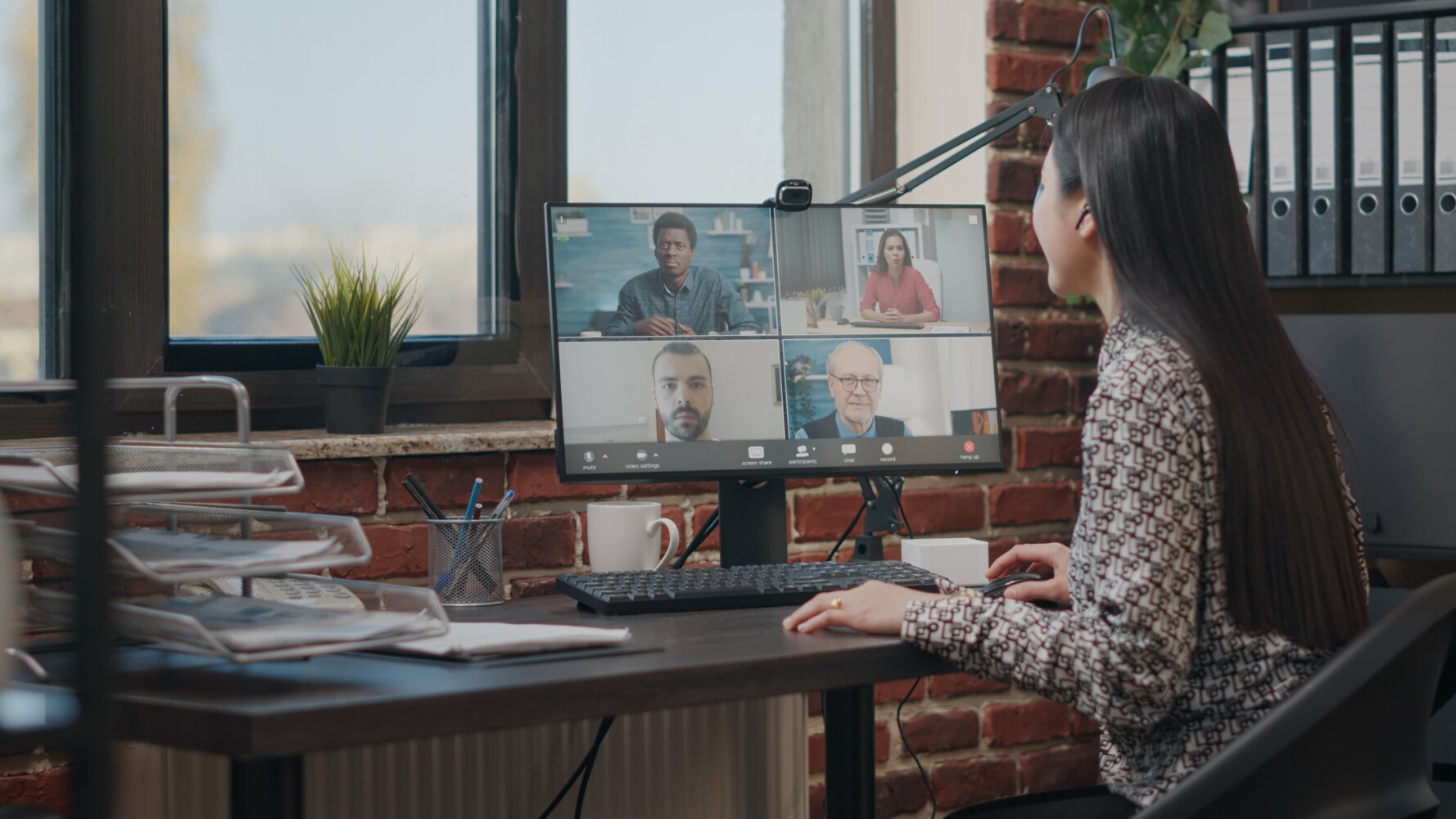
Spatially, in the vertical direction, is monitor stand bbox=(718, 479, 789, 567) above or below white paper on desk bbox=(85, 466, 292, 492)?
below

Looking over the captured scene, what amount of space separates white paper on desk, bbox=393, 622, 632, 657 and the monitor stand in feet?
1.52

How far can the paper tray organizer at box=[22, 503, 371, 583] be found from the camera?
86cm

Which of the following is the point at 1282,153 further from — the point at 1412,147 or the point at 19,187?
the point at 19,187

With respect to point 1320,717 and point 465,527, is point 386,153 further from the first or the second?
point 1320,717

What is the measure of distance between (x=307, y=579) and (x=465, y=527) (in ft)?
0.65

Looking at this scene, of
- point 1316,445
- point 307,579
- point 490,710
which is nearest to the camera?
point 490,710

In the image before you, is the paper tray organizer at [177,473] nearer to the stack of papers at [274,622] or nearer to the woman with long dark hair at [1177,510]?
the stack of papers at [274,622]

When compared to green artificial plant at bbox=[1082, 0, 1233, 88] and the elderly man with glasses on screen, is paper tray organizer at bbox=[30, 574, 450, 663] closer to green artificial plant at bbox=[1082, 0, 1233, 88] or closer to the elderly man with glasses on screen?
the elderly man with glasses on screen

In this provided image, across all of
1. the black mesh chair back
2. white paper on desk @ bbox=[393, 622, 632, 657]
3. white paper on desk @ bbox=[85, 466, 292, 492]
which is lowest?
the black mesh chair back

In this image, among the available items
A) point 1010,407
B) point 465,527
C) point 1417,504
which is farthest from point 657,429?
point 1417,504

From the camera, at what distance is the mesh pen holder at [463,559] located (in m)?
1.36

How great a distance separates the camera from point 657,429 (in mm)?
1458

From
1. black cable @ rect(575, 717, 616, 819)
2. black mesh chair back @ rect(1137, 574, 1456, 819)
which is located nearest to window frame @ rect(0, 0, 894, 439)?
black cable @ rect(575, 717, 616, 819)

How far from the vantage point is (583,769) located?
1.56 m
